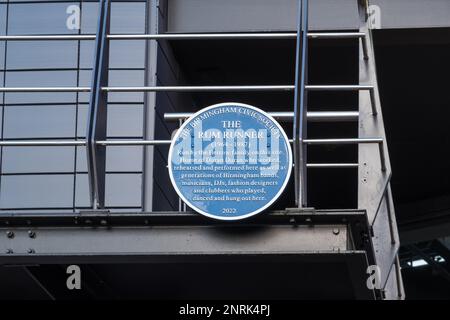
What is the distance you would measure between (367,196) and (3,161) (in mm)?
5603

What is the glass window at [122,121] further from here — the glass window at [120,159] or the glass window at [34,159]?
the glass window at [34,159]

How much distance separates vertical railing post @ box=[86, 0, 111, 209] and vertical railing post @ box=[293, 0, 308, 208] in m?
1.19

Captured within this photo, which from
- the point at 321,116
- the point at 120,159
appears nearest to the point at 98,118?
the point at 321,116

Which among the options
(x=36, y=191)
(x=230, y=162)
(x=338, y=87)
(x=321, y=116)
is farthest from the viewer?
(x=36, y=191)

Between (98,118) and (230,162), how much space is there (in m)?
0.91

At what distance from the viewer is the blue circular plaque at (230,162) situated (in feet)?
20.3

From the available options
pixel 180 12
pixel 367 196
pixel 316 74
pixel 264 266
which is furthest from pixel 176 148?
pixel 316 74

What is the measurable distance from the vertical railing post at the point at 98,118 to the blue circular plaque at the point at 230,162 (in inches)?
18.1

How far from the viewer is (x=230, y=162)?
6262 mm

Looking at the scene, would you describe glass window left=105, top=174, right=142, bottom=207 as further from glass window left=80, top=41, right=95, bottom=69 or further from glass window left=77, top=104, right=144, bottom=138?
glass window left=80, top=41, right=95, bottom=69

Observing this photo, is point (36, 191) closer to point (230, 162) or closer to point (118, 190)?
point (118, 190)

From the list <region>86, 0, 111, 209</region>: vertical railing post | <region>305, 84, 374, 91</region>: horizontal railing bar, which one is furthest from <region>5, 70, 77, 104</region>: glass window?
<region>305, 84, 374, 91</region>: horizontal railing bar

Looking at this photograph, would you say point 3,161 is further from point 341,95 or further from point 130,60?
point 341,95

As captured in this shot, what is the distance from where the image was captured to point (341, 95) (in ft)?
47.4
